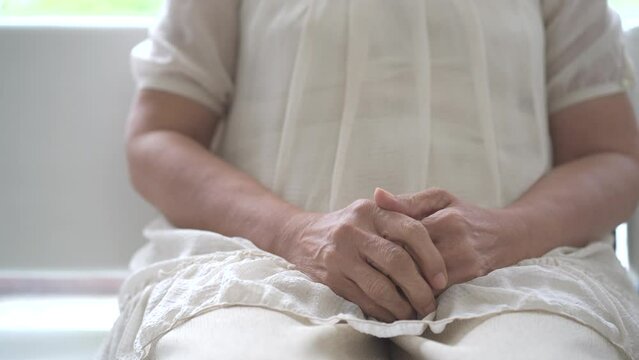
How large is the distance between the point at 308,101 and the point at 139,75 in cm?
25

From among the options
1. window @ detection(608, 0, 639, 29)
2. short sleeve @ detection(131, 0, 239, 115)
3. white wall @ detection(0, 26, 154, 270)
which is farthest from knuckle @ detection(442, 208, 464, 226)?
window @ detection(608, 0, 639, 29)

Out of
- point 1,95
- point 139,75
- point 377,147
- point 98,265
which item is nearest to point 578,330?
point 377,147

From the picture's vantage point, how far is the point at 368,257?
739mm

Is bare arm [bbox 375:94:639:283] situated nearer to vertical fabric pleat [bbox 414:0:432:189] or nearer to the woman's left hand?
the woman's left hand

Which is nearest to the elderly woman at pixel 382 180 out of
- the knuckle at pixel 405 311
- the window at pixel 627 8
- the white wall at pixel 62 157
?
the knuckle at pixel 405 311

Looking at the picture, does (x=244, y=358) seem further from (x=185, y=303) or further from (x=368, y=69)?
(x=368, y=69)

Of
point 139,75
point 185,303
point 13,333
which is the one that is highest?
point 139,75

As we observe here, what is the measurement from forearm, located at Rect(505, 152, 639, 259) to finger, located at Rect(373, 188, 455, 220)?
106 millimetres

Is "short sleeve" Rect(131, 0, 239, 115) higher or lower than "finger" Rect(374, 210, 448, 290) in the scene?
higher

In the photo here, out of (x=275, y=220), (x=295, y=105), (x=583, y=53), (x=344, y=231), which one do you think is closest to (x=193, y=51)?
(x=295, y=105)

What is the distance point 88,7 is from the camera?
1404mm

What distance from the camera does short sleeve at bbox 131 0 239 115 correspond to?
1.02 metres

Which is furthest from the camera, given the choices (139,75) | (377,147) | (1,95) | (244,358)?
(1,95)

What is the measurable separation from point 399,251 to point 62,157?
67cm
